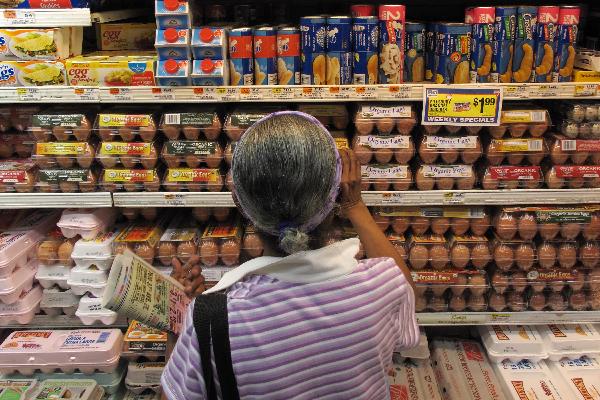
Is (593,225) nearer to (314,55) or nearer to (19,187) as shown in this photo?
(314,55)

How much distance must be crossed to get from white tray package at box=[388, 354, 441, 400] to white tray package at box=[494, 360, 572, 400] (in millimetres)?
318

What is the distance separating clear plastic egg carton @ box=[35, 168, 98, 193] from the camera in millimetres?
2391

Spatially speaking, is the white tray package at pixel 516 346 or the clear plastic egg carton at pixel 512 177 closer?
the clear plastic egg carton at pixel 512 177

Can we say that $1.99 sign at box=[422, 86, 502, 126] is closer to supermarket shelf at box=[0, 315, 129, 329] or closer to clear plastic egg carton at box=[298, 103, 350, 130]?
clear plastic egg carton at box=[298, 103, 350, 130]

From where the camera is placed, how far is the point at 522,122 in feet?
7.63

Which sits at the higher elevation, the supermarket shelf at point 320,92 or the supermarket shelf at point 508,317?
the supermarket shelf at point 320,92

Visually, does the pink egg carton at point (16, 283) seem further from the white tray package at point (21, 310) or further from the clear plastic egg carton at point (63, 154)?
the clear plastic egg carton at point (63, 154)

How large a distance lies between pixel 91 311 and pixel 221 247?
0.70 meters

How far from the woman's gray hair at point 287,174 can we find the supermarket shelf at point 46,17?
1.38 m

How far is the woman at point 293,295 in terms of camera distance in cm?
114

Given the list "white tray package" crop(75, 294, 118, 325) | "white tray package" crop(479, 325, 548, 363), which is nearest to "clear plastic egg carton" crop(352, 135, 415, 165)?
"white tray package" crop(479, 325, 548, 363)

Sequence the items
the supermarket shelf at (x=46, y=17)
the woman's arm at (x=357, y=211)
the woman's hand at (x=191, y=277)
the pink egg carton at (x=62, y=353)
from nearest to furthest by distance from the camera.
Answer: the woman's arm at (x=357, y=211), the woman's hand at (x=191, y=277), the supermarket shelf at (x=46, y=17), the pink egg carton at (x=62, y=353)

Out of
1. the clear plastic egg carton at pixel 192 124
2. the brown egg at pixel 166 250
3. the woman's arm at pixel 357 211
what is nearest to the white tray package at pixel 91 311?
the brown egg at pixel 166 250

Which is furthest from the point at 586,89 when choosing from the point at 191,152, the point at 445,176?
the point at 191,152
